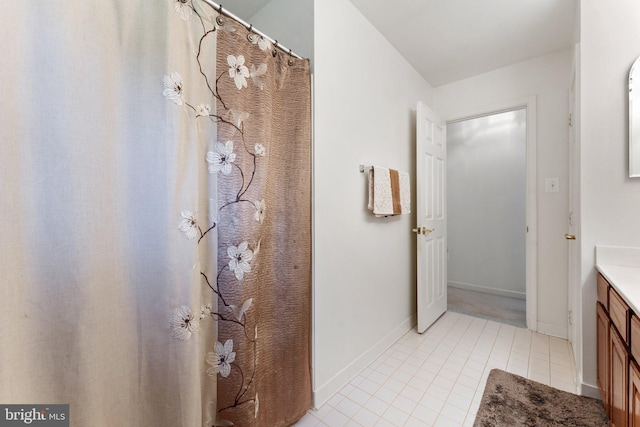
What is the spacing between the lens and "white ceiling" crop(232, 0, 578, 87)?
1778mm

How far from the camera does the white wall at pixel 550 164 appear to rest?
2291mm

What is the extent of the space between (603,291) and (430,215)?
129 cm

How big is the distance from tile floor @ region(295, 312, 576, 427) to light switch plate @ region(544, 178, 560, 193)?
4.21 feet

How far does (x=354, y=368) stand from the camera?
179 centimetres

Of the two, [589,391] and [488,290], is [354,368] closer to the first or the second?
[589,391]

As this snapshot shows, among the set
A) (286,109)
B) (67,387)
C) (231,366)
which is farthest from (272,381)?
(286,109)

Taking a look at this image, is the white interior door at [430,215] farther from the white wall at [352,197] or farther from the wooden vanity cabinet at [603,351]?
the wooden vanity cabinet at [603,351]

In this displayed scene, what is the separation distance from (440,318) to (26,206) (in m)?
3.07

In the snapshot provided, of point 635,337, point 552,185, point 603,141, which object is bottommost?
point 635,337

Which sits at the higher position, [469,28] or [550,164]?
[469,28]

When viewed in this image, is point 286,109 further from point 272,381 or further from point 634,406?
point 634,406

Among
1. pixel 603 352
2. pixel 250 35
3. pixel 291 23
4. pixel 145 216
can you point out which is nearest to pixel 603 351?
pixel 603 352

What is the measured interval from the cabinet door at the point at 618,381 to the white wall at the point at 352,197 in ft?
3.97

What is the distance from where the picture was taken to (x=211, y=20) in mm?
1065
